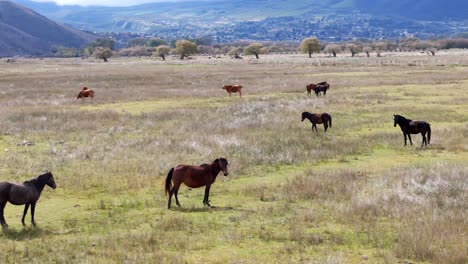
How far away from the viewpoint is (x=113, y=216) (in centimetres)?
1384

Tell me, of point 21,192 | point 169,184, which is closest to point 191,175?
point 169,184

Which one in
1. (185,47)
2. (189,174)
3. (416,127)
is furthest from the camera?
(185,47)

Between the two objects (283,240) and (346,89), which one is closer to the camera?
(283,240)

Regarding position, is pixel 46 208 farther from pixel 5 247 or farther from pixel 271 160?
pixel 271 160

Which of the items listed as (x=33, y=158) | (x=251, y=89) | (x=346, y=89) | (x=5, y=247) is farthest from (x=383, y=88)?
(x=5, y=247)

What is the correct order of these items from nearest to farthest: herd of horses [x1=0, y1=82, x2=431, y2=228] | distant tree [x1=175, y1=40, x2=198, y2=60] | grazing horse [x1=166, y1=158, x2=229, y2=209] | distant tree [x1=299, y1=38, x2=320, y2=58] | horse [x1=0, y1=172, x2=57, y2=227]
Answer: horse [x1=0, y1=172, x2=57, y2=227]
herd of horses [x1=0, y1=82, x2=431, y2=228]
grazing horse [x1=166, y1=158, x2=229, y2=209]
distant tree [x1=175, y1=40, x2=198, y2=60]
distant tree [x1=299, y1=38, x2=320, y2=58]

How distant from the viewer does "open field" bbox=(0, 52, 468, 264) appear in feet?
36.6

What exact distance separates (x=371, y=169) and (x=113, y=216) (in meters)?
9.70

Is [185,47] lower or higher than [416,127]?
lower

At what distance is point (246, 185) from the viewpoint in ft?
56.0

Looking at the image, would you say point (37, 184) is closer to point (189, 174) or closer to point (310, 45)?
point (189, 174)

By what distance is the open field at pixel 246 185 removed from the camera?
11.1 m

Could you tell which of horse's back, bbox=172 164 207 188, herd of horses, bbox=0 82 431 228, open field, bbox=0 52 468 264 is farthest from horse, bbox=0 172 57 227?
horse's back, bbox=172 164 207 188

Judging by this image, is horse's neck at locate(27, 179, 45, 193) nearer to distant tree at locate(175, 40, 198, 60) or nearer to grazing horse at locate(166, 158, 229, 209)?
grazing horse at locate(166, 158, 229, 209)
